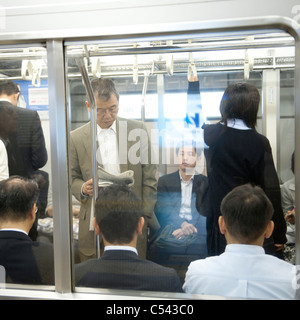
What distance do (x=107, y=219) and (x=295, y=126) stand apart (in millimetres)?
926

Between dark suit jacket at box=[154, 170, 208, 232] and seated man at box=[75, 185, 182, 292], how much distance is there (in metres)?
0.11

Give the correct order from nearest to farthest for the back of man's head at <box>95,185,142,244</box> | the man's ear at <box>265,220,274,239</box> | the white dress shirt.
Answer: the white dress shirt < the man's ear at <box>265,220,274,239</box> < the back of man's head at <box>95,185,142,244</box>

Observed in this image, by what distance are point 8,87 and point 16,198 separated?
0.55 metres

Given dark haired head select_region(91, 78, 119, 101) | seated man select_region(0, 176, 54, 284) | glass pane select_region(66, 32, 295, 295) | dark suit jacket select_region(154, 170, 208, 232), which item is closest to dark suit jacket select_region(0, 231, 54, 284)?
seated man select_region(0, 176, 54, 284)

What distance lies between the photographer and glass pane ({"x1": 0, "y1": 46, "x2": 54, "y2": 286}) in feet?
5.68

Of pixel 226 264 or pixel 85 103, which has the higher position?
pixel 85 103

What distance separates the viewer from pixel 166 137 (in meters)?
1.69

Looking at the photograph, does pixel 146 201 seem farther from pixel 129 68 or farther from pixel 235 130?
pixel 129 68

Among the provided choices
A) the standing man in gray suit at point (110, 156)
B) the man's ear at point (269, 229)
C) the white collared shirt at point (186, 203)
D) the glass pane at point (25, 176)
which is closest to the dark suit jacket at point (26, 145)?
the glass pane at point (25, 176)

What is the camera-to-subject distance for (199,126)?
1.70m

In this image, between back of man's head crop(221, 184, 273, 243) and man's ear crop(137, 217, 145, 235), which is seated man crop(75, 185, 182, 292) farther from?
back of man's head crop(221, 184, 273, 243)

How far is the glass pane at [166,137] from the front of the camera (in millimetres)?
1658

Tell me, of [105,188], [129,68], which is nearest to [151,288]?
[105,188]

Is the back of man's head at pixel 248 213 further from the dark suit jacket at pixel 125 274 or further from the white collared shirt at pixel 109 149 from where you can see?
the white collared shirt at pixel 109 149
